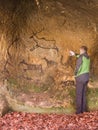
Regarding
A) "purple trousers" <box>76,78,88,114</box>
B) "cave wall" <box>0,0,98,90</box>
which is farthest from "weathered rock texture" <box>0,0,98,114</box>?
"purple trousers" <box>76,78,88,114</box>

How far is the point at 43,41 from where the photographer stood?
41.1 ft

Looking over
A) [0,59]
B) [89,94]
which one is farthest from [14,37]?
[89,94]

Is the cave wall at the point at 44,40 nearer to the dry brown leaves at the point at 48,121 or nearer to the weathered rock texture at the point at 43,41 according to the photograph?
the weathered rock texture at the point at 43,41

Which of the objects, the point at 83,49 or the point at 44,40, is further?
the point at 44,40

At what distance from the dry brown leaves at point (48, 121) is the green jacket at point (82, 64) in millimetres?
1014

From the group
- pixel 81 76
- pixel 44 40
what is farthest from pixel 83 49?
pixel 44 40

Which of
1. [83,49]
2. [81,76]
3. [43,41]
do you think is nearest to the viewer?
[83,49]

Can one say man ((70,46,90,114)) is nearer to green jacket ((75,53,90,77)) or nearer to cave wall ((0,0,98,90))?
green jacket ((75,53,90,77))

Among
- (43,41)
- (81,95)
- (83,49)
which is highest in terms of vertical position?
(43,41)

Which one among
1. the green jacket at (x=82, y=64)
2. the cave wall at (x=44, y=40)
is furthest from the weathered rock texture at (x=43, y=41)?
the green jacket at (x=82, y=64)

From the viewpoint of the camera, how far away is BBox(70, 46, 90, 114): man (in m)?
11.8

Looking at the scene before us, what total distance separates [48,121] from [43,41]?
2238mm

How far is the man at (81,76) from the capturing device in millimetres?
11768

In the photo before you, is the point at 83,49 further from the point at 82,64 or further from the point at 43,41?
the point at 43,41
